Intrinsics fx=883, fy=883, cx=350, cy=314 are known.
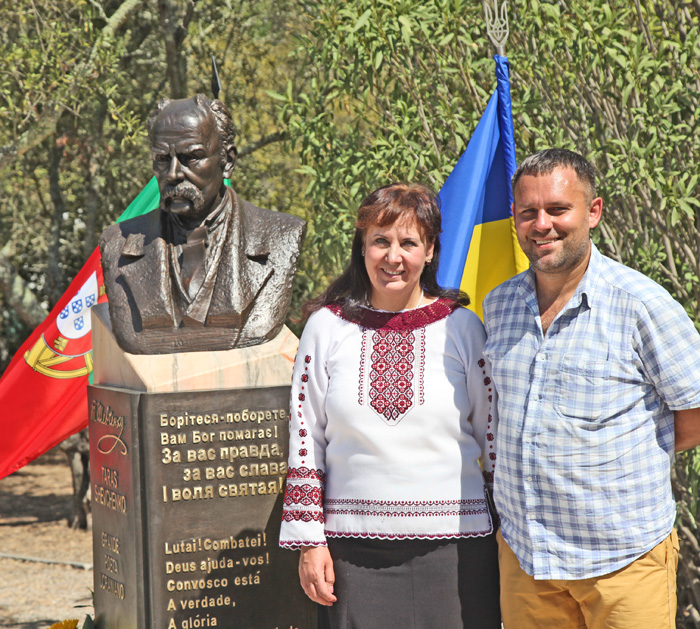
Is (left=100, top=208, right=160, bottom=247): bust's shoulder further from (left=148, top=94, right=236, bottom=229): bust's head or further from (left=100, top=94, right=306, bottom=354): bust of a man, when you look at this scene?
(left=148, top=94, right=236, bottom=229): bust's head

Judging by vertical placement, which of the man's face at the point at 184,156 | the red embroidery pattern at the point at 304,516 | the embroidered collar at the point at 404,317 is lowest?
the red embroidery pattern at the point at 304,516

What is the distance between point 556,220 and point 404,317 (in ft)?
1.71

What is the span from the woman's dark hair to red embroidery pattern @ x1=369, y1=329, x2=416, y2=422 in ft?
0.46

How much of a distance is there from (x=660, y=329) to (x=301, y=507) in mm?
1062

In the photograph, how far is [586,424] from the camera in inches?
87.7

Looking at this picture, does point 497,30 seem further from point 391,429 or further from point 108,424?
point 108,424

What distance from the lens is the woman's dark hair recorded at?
2.49m

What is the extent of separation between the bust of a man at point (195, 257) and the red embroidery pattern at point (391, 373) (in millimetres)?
1016

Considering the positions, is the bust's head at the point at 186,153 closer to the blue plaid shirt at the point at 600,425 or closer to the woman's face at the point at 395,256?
the woman's face at the point at 395,256

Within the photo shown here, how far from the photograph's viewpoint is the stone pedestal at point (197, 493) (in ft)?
10.2

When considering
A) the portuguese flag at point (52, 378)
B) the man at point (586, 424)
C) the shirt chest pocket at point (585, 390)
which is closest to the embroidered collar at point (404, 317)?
the man at point (586, 424)

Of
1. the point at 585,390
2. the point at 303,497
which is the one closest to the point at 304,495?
the point at 303,497

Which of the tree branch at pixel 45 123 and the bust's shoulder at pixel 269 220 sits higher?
the tree branch at pixel 45 123

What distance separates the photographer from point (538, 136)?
468 centimetres
